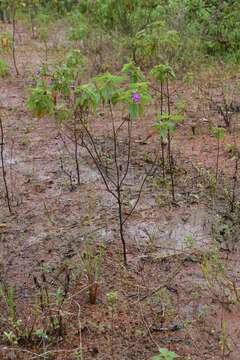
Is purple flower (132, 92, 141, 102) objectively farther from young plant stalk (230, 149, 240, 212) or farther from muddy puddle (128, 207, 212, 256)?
young plant stalk (230, 149, 240, 212)

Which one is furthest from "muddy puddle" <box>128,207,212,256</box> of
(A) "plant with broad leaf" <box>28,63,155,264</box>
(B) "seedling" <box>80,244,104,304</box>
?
(B) "seedling" <box>80,244,104,304</box>

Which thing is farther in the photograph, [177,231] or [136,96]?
[177,231]

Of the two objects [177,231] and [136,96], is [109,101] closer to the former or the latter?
[136,96]

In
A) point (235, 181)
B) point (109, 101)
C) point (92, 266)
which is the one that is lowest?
point (92, 266)

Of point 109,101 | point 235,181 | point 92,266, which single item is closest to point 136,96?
point 109,101

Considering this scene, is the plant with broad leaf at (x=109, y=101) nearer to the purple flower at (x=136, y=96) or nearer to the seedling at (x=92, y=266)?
the purple flower at (x=136, y=96)

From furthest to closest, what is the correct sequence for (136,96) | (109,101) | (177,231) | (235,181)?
(235,181)
(177,231)
(109,101)
(136,96)

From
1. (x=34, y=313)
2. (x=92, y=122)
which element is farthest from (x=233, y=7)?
(x=34, y=313)

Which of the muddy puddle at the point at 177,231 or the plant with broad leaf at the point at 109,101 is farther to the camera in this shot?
the muddy puddle at the point at 177,231

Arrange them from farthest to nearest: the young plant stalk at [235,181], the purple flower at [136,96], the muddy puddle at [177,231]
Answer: the young plant stalk at [235,181] → the muddy puddle at [177,231] → the purple flower at [136,96]

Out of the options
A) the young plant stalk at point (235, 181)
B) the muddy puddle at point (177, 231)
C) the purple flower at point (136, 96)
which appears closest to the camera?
the purple flower at point (136, 96)

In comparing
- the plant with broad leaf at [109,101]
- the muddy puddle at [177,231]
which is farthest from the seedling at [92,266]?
the muddy puddle at [177,231]

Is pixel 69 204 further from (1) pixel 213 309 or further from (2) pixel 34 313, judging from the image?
(1) pixel 213 309

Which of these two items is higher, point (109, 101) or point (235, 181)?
point (109, 101)
